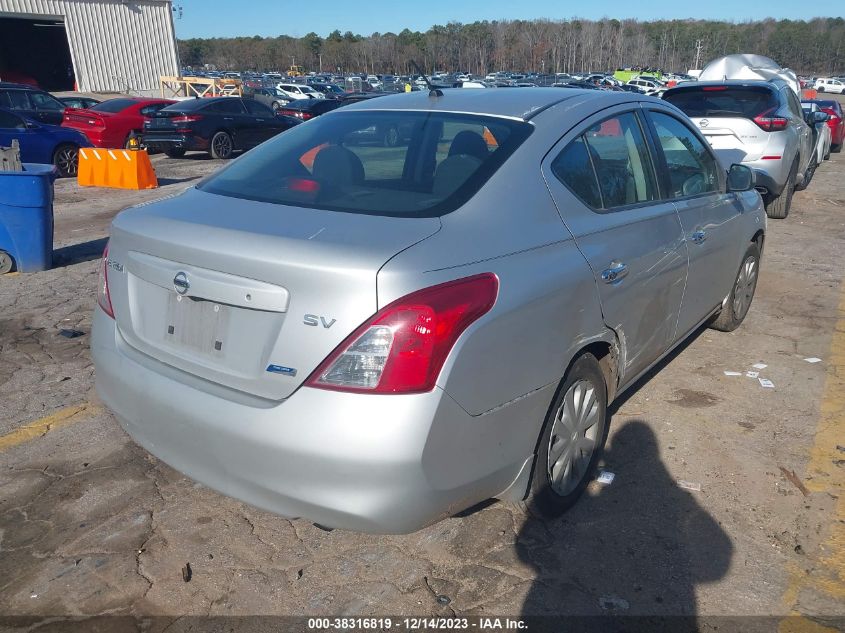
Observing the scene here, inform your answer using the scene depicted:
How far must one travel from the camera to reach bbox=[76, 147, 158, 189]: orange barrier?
12602mm

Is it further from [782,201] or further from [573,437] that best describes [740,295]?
[782,201]

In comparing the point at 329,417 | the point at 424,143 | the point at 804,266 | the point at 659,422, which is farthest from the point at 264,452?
the point at 804,266

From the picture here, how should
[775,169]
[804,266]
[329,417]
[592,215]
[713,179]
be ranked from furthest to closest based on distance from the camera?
[775,169] < [804,266] < [713,179] < [592,215] < [329,417]

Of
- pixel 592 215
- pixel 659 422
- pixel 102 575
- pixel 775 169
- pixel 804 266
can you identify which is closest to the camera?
pixel 102 575

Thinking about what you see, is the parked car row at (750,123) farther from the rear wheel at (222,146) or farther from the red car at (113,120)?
the red car at (113,120)

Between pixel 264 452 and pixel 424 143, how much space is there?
1631 millimetres

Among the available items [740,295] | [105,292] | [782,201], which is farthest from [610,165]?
[782,201]

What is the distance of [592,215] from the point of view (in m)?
3.02

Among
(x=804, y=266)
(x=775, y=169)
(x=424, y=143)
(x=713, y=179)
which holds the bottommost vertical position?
(x=804, y=266)

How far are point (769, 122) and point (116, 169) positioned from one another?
10526mm

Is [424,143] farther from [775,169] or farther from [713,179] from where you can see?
[775,169]

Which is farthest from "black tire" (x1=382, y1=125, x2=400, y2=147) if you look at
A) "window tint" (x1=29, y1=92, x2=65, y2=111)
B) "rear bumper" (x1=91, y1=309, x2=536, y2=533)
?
"window tint" (x1=29, y1=92, x2=65, y2=111)

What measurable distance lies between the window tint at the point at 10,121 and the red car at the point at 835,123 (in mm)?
17647

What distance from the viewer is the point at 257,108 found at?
58.3ft
